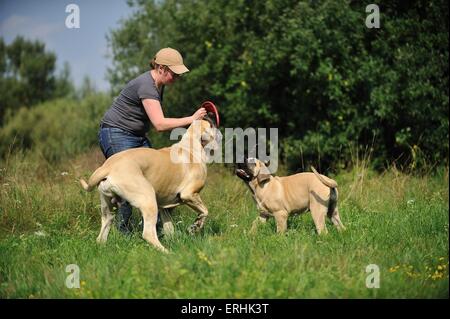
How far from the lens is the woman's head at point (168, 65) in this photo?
7414 millimetres

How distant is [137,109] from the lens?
7.60m

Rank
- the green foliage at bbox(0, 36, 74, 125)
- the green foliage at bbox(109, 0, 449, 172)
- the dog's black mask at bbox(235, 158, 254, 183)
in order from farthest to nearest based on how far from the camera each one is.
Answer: the green foliage at bbox(0, 36, 74, 125) → the green foliage at bbox(109, 0, 449, 172) → the dog's black mask at bbox(235, 158, 254, 183)

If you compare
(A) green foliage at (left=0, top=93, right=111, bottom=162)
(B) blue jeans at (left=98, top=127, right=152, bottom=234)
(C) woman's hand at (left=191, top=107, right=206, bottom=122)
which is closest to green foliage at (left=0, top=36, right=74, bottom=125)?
(A) green foliage at (left=0, top=93, right=111, bottom=162)

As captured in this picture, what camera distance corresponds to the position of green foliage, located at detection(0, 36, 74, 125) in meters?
30.1

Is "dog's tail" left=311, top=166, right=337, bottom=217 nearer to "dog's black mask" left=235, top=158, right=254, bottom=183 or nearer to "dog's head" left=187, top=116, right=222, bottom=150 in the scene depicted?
"dog's black mask" left=235, top=158, right=254, bottom=183

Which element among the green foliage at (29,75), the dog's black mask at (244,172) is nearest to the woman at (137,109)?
the dog's black mask at (244,172)

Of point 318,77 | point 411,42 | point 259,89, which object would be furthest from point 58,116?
point 411,42

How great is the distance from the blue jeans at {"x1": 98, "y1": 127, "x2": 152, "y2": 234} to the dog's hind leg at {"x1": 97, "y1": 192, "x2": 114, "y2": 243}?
1.83 feet

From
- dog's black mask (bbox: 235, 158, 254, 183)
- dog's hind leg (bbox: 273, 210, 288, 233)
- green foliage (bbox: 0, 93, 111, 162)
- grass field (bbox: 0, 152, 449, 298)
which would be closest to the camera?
grass field (bbox: 0, 152, 449, 298)

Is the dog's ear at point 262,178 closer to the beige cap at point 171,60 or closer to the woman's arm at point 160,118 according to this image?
the woman's arm at point 160,118

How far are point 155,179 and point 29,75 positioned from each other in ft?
86.8

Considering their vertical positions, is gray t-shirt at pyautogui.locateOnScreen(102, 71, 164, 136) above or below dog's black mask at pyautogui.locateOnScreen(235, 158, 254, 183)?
above

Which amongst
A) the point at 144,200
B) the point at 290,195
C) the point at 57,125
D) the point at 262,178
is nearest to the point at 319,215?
the point at 290,195

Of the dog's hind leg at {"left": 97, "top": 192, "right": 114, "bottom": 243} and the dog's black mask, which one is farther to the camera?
the dog's black mask
